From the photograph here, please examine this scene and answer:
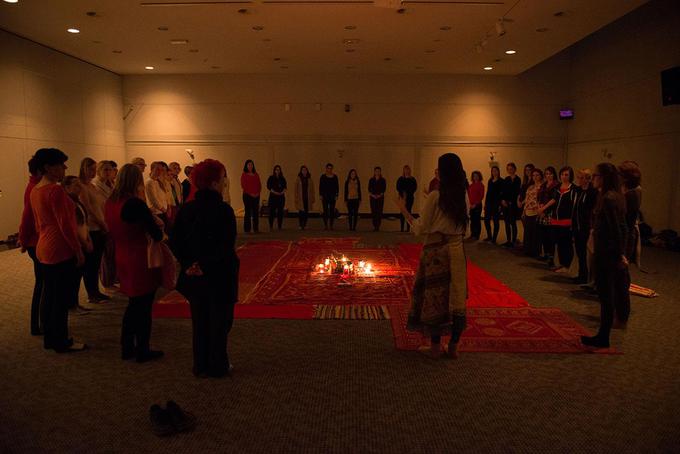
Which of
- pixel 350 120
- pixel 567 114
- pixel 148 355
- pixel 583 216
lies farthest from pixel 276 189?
pixel 567 114

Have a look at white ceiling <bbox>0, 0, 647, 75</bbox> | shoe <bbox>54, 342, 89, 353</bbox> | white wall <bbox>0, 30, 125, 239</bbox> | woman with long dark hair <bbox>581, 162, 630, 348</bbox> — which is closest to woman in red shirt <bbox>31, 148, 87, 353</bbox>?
shoe <bbox>54, 342, 89, 353</bbox>

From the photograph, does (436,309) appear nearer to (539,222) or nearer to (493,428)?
(493,428)

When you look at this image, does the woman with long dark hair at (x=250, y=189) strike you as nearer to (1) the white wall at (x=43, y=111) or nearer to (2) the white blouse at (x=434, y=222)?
→ (1) the white wall at (x=43, y=111)

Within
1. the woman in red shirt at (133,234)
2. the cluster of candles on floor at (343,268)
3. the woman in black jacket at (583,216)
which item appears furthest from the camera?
the cluster of candles on floor at (343,268)

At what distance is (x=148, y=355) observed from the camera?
143 inches

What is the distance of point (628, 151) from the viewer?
1080cm

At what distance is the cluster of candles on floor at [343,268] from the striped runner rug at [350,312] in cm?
131

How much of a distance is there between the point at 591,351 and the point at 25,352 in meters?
4.62

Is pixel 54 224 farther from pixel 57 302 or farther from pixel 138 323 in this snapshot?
pixel 138 323

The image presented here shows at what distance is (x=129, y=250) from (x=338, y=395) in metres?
1.80

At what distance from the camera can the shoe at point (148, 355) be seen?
3.60 metres

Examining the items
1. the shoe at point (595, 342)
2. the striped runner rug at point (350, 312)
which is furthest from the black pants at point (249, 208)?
the shoe at point (595, 342)

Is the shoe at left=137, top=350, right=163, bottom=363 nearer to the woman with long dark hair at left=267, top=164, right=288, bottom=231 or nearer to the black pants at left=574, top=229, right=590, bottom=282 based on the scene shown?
the black pants at left=574, top=229, right=590, bottom=282

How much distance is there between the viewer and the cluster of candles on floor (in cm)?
647
